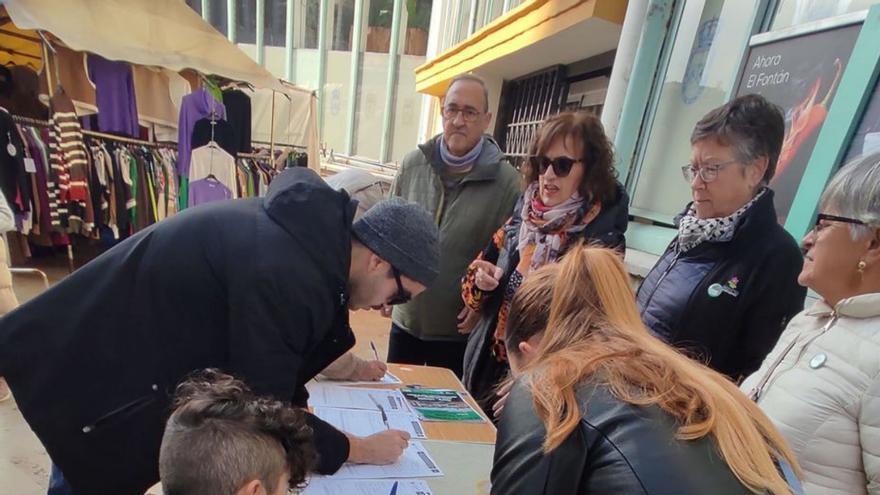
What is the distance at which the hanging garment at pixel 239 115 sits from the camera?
464 cm

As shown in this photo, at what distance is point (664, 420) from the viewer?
26.5 inches

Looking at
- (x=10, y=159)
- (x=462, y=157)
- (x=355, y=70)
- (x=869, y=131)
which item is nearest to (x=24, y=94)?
(x=10, y=159)

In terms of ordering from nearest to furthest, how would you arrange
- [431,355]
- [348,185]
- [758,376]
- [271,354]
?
[271,354]
[758,376]
[348,185]
[431,355]

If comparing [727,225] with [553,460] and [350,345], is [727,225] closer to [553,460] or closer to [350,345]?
[553,460]

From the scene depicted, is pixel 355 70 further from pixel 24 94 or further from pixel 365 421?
pixel 365 421

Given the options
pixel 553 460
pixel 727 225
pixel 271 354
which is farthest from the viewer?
pixel 727 225

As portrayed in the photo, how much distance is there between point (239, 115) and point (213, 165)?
625mm

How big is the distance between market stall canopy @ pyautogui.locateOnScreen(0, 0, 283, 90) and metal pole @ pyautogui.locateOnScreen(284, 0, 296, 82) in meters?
5.47

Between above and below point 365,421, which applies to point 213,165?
above

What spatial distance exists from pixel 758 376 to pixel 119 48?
4.73 metres

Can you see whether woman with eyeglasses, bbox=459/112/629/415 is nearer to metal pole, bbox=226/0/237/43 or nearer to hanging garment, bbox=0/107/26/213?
hanging garment, bbox=0/107/26/213

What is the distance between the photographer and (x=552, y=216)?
158cm

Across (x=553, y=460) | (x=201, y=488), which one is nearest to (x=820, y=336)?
(x=553, y=460)

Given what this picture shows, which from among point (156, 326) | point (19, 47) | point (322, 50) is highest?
point (322, 50)
